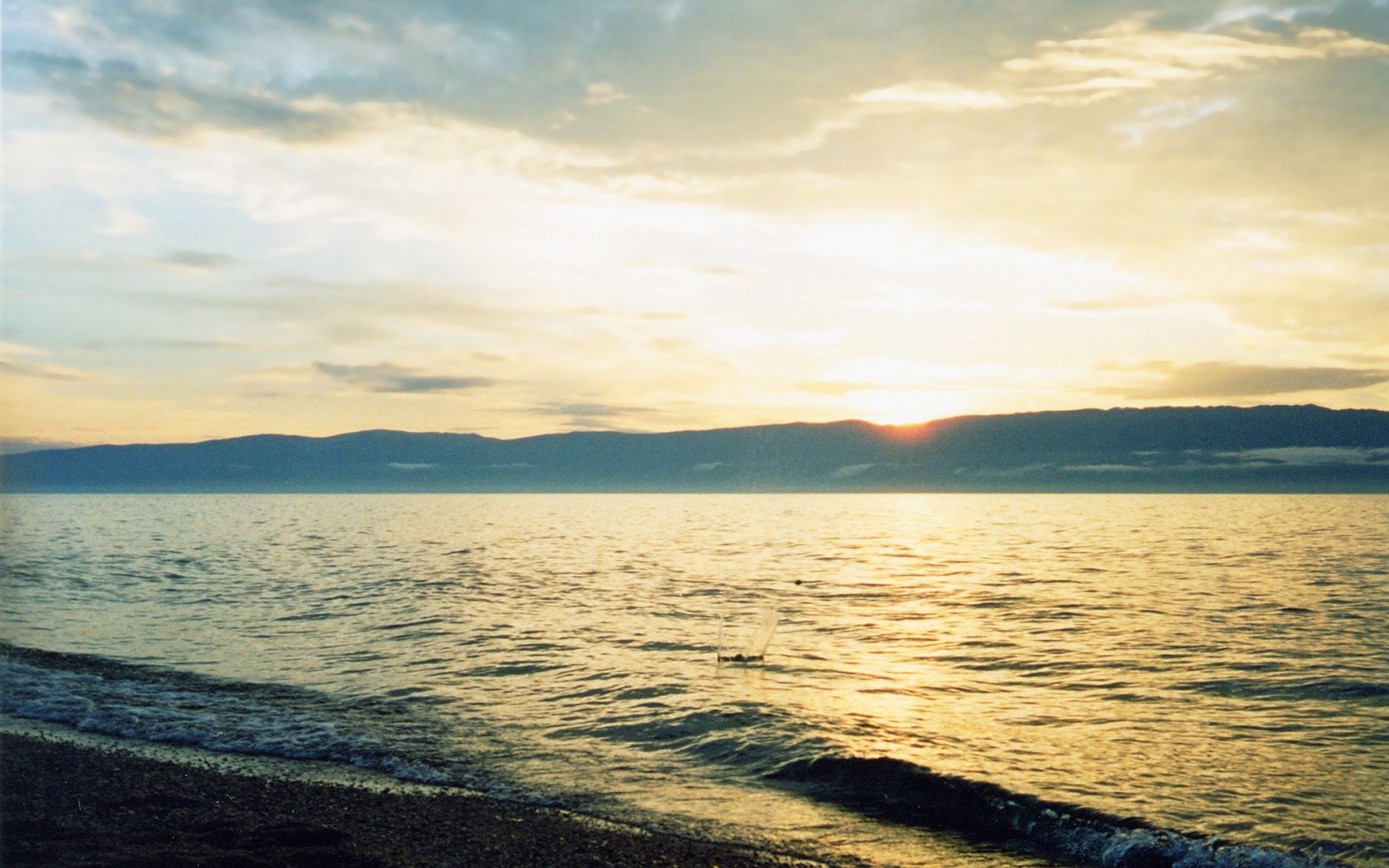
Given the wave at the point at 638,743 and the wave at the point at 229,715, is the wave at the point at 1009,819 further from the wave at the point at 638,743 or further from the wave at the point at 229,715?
the wave at the point at 229,715

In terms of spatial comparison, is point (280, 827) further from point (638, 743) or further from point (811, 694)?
point (811, 694)

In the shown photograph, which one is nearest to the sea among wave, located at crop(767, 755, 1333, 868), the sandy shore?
wave, located at crop(767, 755, 1333, 868)

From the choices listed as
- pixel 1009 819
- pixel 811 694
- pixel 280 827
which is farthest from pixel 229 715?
pixel 1009 819

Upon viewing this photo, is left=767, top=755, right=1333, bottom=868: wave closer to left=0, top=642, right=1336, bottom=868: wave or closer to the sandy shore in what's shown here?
left=0, top=642, right=1336, bottom=868: wave

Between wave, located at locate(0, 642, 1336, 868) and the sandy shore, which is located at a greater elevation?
the sandy shore

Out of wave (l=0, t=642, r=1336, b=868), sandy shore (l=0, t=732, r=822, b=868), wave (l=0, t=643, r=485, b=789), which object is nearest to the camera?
sandy shore (l=0, t=732, r=822, b=868)

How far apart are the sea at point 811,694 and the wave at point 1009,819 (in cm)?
5

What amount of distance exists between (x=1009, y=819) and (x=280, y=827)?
352 inches

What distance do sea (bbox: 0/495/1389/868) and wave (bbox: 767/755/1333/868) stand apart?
47mm

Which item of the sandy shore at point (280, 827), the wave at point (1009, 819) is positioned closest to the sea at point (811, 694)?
the wave at point (1009, 819)

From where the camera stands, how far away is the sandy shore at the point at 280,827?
32.2 ft

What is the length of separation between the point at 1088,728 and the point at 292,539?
238 feet

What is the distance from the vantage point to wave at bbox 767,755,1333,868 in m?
10.8

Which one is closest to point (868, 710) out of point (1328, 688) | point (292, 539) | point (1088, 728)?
point (1088, 728)
